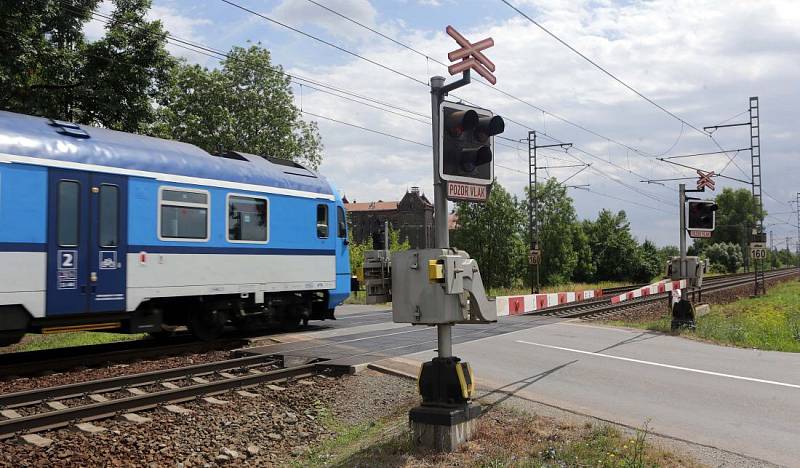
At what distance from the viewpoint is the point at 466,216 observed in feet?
216

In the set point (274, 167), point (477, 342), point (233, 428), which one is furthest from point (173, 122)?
point (233, 428)

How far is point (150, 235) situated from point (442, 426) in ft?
24.8

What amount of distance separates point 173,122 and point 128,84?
18.8 meters

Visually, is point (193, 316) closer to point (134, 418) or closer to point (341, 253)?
point (341, 253)

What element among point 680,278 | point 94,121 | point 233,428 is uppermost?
point 94,121

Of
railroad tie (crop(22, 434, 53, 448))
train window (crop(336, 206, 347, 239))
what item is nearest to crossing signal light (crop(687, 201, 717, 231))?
train window (crop(336, 206, 347, 239))

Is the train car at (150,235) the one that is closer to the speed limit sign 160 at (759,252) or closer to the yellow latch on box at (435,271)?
the yellow latch on box at (435,271)

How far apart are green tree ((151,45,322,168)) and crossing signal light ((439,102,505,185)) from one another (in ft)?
107

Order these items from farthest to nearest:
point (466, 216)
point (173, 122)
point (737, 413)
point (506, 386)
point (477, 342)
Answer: point (466, 216) → point (173, 122) → point (477, 342) → point (506, 386) → point (737, 413)

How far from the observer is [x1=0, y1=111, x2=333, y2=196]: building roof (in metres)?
9.90

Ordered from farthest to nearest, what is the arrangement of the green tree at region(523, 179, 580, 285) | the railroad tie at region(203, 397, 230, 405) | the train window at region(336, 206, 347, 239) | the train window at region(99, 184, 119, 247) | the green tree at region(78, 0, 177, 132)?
the green tree at region(523, 179, 580, 285) → the green tree at region(78, 0, 177, 132) → the train window at region(336, 206, 347, 239) → the train window at region(99, 184, 119, 247) → the railroad tie at region(203, 397, 230, 405)

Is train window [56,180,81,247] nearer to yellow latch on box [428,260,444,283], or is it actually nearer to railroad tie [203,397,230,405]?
railroad tie [203,397,230,405]

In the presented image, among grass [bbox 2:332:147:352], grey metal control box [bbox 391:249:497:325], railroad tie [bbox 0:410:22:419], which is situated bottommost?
A: grass [bbox 2:332:147:352]

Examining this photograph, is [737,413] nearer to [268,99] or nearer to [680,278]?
[680,278]
